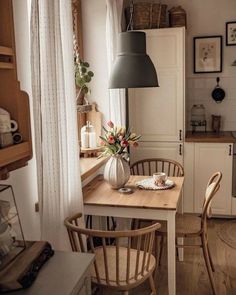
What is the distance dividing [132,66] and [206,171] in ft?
6.46

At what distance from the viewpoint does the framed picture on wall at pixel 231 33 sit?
4156mm

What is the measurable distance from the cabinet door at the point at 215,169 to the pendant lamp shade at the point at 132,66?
1714 mm

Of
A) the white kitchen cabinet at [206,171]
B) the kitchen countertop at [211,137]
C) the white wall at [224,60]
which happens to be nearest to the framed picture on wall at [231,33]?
the white wall at [224,60]

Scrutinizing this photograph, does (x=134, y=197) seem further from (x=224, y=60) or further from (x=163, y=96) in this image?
(x=224, y=60)

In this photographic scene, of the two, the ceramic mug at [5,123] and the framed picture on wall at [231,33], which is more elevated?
the framed picture on wall at [231,33]

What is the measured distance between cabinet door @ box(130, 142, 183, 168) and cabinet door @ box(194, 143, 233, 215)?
0.64 feet

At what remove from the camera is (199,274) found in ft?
9.64

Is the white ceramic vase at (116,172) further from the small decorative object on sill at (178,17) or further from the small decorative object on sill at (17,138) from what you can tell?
the small decorative object on sill at (178,17)

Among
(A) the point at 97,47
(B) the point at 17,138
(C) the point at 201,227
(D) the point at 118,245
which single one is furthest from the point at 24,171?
(A) the point at 97,47

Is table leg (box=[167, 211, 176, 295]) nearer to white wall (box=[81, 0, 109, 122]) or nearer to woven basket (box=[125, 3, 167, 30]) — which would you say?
white wall (box=[81, 0, 109, 122])

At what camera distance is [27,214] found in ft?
6.50

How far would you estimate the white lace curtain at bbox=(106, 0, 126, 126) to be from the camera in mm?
3346

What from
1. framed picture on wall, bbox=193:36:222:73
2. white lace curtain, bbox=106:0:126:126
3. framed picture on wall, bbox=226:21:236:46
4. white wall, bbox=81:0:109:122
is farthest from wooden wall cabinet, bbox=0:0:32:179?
framed picture on wall, bbox=226:21:236:46

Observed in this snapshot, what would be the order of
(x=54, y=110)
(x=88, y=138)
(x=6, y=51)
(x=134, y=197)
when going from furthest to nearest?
(x=88, y=138), (x=134, y=197), (x=54, y=110), (x=6, y=51)
